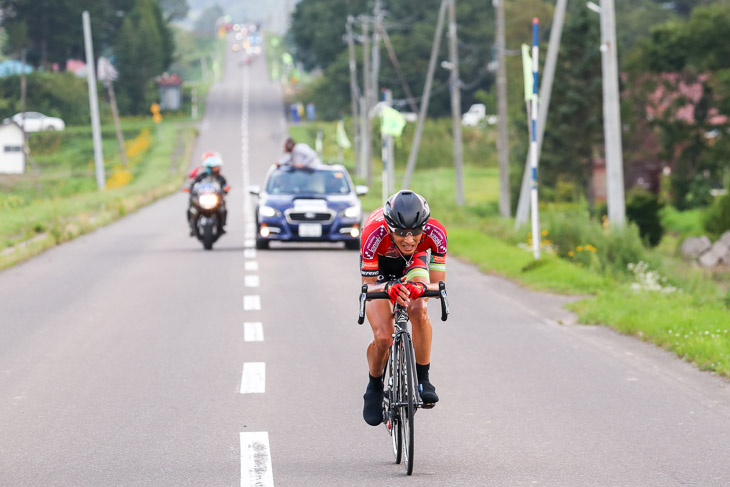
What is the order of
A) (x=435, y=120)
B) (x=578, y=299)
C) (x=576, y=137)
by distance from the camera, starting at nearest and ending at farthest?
(x=578, y=299), (x=576, y=137), (x=435, y=120)

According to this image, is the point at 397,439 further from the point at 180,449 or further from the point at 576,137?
the point at 576,137

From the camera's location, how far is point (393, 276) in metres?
7.62

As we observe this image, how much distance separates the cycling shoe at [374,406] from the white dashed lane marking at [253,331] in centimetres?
501

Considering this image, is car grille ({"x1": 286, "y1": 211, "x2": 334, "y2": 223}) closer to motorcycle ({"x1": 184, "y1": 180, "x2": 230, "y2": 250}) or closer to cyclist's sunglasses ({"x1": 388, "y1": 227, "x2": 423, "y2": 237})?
motorcycle ({"x1": 184, "y1": 180, "x2": 230, "y2": 250})

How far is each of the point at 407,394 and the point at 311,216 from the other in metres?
16.7

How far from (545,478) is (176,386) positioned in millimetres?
3845

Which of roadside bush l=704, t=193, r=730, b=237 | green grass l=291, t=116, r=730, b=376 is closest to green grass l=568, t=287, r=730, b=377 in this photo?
green grass l=291, t=116, r=730, b=376

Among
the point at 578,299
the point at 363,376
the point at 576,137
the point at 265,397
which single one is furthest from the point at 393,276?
the point at 576,137

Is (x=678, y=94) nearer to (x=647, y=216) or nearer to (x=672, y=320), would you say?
(x=647, y=216)

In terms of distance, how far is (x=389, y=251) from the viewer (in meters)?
7.42

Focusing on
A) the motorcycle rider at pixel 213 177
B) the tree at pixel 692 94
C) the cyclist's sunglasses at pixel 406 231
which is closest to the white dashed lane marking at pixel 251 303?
the motorcycle rider at pixel 213 177

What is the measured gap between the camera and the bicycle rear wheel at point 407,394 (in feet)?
22.3

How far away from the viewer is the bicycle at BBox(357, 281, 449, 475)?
692 cm

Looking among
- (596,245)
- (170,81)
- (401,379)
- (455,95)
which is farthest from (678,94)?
(170,81)
